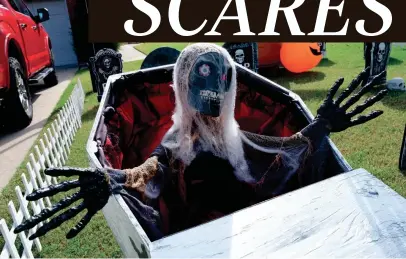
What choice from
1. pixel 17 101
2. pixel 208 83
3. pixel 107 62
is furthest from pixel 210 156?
pixel 107 62

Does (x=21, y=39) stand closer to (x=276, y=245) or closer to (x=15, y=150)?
(x=15, y=150)

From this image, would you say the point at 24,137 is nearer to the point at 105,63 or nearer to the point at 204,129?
the point at 105,63

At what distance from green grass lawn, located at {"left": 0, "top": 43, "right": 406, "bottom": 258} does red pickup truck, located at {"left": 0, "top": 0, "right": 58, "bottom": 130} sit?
0.94 meters

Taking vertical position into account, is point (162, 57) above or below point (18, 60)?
above

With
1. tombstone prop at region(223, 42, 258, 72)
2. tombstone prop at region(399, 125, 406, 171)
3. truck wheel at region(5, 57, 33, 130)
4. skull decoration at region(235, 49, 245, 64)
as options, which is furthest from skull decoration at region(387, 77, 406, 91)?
truck wheel at region(5, 57, 33, 130)

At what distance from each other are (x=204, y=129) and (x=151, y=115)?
5.57 ft

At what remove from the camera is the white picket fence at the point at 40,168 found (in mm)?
2691

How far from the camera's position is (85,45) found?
44.1 feet

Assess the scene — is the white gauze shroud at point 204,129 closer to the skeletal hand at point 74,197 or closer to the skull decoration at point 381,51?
the skeletal hand at point 74,197

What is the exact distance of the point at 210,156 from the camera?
2195 millimetres

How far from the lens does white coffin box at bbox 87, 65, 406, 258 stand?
1453mm

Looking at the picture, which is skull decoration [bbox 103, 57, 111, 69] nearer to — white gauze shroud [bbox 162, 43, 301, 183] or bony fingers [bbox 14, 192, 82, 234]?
white gauze shroud [bbox 162, 43, 301, 183]

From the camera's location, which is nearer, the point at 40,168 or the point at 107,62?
the point at 40,168

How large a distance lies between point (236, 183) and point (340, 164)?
1.97ft
